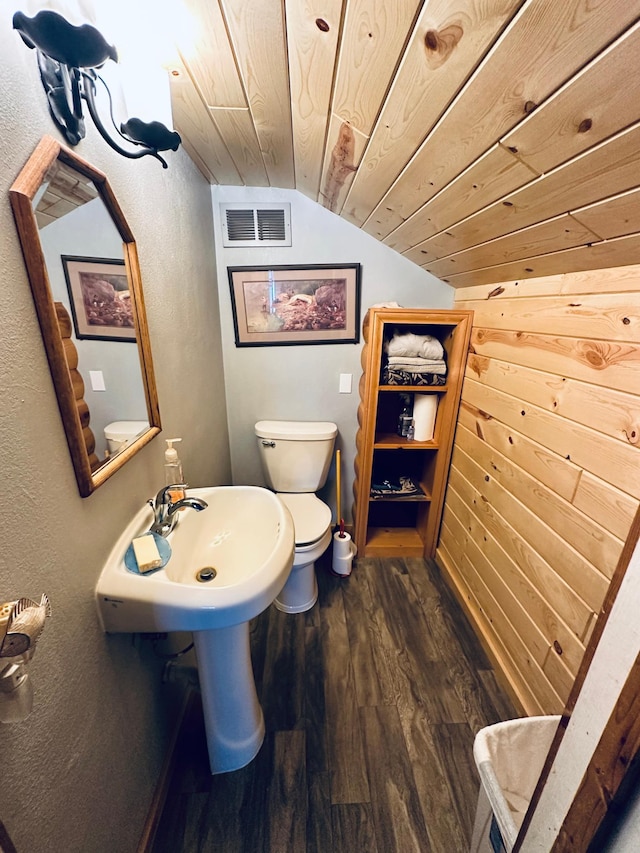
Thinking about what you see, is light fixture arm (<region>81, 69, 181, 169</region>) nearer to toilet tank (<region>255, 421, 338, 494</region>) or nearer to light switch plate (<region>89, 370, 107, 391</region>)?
light switch plate (<region>89, 370, 107, 391</region>)

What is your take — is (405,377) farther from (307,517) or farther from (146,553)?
A: (146,553)

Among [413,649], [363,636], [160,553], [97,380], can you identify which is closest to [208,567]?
[160,553]

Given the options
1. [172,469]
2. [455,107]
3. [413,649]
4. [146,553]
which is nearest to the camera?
[455,107]

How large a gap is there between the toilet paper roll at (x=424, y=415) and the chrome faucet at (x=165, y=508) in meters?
1.31

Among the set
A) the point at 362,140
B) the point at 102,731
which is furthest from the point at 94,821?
the point at 362,140

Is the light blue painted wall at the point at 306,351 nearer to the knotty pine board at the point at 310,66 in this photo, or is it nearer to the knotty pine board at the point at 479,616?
the knotty pine board at the point at 310,66

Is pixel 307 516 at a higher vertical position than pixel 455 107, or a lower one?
lower

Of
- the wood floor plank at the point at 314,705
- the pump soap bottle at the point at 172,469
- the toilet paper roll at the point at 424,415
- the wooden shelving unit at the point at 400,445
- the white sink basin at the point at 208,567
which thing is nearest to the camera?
the white sink basin at the point at 208,567

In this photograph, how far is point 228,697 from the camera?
3.38 feet

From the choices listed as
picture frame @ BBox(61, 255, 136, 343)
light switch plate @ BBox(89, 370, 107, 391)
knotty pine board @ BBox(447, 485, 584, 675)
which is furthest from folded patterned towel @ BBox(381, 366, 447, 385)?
light switch plate @ BBox(89, 370, 107, 391)

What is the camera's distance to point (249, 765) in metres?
1.12

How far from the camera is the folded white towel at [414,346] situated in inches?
67.2

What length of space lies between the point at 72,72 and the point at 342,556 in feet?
6.57

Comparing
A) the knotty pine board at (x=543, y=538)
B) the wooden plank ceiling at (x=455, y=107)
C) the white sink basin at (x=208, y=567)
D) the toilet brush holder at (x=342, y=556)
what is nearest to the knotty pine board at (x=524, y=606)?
the knotty pine board at (x=543, y=538)
